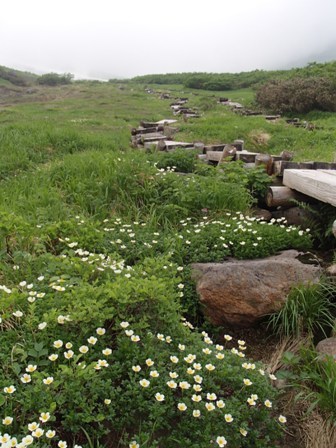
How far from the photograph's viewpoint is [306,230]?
502cm

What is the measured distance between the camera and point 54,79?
64.9 m

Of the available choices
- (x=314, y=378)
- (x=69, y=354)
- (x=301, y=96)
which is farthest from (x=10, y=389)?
(x=301, y=96)

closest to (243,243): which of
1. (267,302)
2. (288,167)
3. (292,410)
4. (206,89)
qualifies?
(267,302)

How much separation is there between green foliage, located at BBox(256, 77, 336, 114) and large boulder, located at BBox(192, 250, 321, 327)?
18.5 metres

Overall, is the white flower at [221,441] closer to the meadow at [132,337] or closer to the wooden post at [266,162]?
the meadow at [132,337]

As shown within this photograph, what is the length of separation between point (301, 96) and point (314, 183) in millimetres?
17638

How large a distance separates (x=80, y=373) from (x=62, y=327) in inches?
22.1

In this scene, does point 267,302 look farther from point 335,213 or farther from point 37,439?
point 37,439

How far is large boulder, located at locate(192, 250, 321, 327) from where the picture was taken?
3934mm

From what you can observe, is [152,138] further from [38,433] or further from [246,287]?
[38,433]

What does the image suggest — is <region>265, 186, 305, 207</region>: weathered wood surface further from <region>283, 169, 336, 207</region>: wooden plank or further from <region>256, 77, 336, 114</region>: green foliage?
<region>256, 77, 336, 114</region>: green foliage

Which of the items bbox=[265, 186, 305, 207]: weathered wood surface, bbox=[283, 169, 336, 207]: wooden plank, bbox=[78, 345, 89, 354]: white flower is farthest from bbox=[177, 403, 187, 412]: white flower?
bbox=[265, 186, 305, 207]: weathered wood surface

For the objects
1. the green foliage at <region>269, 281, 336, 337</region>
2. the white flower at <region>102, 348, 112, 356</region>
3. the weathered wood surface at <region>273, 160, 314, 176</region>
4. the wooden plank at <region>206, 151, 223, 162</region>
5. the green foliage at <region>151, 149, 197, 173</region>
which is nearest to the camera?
the white flower at <region>102, 348, 112, 356</region>

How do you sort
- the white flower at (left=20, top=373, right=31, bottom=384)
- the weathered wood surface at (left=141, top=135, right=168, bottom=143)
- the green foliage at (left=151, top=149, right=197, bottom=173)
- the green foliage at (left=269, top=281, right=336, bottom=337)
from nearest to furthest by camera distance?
the white flower at (left=20, top=373, right=31, bottom=384), the green foliage at (left=269, top=281, right=336, bottom=337), the green foliage at (left=151, top=149, right=197, bottom=173), the weathered wood surface at (left=141, top=135, right=168, bottom=143)
